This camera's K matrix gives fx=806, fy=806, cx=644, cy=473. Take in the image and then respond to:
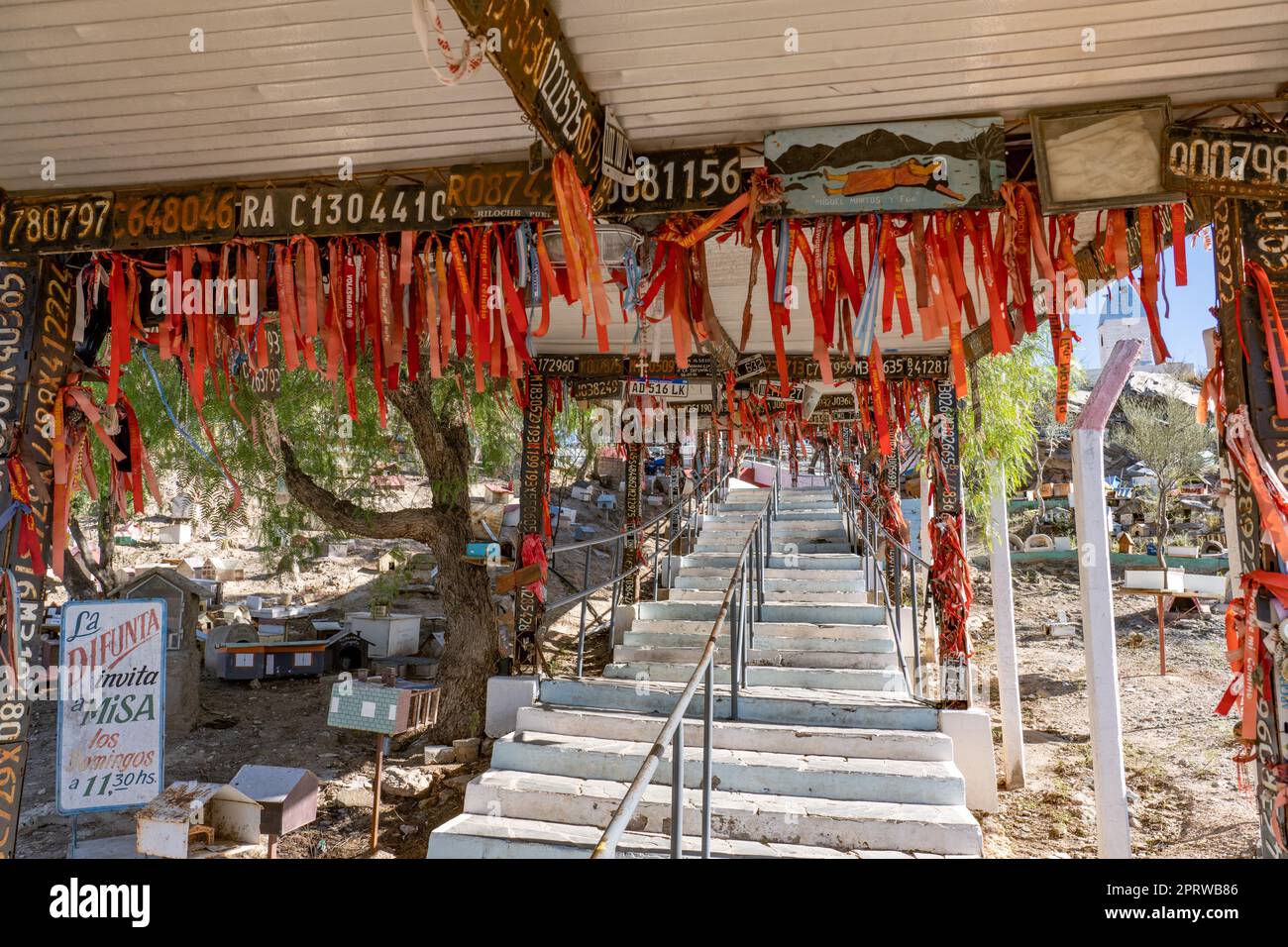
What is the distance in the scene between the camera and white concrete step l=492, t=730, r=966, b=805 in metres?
4.96

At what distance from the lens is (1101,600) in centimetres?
555

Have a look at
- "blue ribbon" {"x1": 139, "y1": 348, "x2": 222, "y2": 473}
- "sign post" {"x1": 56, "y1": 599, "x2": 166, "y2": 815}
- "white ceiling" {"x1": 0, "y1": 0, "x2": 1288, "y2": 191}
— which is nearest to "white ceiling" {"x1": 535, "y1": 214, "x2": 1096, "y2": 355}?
"white ceiling" {"x1": 0, "y1": 0, "x2": 1288, "y2": 191}

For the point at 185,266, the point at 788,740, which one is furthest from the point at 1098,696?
the point at 185,266

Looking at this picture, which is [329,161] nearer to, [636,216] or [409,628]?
[636,216]

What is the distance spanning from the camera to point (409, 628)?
15.6 metres

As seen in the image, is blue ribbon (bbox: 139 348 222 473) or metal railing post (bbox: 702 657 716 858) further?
blue ribbon (bbox: 139 348 222 473)

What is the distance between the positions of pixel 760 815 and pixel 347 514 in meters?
7.08

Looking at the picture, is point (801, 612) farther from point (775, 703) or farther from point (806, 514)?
point (806, 514)

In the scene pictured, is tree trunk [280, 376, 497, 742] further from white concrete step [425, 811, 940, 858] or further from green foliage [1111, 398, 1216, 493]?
green foliage [1111, 398, 1216, 493]

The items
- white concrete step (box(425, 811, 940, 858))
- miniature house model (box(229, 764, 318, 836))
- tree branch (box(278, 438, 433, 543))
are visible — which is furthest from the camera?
tree branch (box(278, 438, 433, 543))

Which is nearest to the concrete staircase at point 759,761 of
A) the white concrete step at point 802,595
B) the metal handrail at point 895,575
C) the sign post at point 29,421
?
the metal handrail at point 895,575

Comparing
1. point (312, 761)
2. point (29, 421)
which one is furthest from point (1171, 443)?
point (29, 421)

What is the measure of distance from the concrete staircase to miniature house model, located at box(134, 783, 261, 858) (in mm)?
1470
